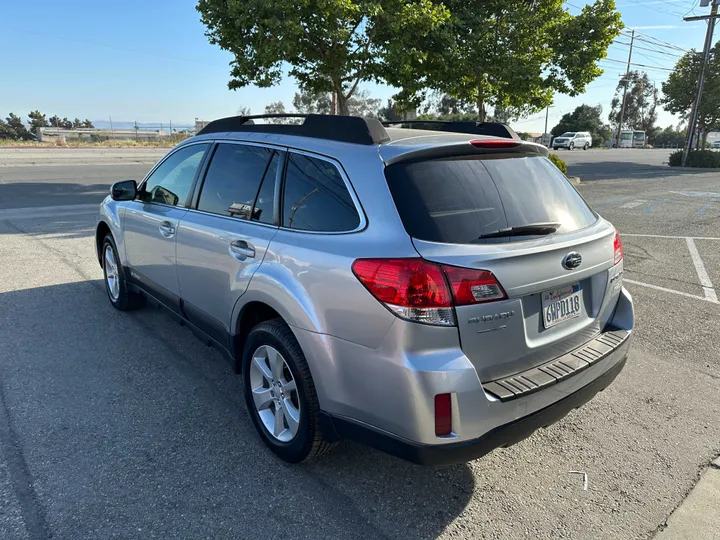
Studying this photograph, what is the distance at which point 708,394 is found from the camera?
12.1ft

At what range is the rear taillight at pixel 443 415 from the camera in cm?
216

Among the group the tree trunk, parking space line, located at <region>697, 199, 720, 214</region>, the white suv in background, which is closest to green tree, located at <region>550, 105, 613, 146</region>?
the white suv in background

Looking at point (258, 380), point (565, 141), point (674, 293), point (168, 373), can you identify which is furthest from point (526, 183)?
point (565, 141)

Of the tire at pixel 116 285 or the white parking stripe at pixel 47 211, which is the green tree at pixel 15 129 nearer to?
the white parking stripe at pixel 47 211

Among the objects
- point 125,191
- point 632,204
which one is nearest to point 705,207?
point 632,204

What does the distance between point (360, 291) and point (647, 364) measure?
2983 mm

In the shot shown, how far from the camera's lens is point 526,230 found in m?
2.53

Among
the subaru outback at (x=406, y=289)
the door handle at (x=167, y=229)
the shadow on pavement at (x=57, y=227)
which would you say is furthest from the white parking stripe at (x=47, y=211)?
the subaru outback at (x=406, y=289)

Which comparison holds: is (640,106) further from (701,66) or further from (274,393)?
(274,393)

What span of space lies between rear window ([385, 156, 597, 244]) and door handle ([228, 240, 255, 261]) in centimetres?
95

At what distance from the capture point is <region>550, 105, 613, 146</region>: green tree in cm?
7425

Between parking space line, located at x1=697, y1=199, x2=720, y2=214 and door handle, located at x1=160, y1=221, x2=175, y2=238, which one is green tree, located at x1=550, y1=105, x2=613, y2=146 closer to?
parking space line, located at x1=697, y1=199, x2=720, y2=214

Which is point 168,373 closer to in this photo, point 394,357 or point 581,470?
point 394,357

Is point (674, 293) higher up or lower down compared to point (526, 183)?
lower down
